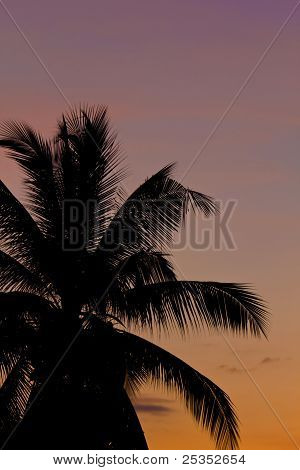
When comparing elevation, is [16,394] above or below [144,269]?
below

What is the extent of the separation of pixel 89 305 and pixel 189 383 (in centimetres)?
285

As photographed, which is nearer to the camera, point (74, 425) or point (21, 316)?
point (74, 425)

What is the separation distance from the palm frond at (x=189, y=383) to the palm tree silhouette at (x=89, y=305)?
2cm

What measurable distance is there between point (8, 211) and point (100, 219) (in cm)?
211

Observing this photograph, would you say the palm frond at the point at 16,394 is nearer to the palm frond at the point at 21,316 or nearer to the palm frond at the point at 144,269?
the palm frond at the point at 21,316

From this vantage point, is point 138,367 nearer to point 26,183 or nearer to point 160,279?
point 160,279

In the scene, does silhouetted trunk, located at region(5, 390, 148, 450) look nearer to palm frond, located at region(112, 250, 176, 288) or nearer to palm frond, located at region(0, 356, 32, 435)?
palm frond, located at region(0, 356, 32, 435)

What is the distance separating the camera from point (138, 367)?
34688 millimetres

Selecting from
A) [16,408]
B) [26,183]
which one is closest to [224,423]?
[16,408]

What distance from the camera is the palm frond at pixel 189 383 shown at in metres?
34.4

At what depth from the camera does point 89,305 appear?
3531cm

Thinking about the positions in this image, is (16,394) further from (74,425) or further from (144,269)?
(144,269)

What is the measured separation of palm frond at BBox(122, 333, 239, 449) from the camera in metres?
34.4

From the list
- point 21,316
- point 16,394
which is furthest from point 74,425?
point 21,316
